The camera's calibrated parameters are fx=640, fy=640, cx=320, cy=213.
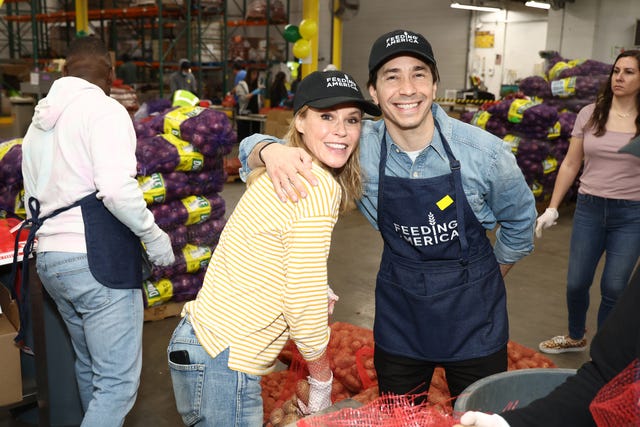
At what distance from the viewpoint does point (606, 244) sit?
341cm

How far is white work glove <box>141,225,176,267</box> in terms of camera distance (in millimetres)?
2434

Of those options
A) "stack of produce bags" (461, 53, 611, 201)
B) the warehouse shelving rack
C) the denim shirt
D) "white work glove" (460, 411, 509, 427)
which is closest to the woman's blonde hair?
the denim shirt

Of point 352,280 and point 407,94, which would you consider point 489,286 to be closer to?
point 407,94

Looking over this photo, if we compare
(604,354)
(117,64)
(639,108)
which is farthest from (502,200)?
(117,64)

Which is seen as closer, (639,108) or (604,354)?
(604,354)

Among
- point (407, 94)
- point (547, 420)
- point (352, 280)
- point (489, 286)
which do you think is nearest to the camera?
point (547, 420)

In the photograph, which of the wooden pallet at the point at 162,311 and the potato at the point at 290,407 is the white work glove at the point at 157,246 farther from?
the wooden pallet at the point at 162,311

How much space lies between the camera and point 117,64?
1507 centimetres

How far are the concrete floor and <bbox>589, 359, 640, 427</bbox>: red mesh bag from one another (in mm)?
2511

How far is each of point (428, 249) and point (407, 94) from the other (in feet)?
1.51

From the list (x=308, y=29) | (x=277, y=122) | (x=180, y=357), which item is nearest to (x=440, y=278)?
(x=180, y=357)

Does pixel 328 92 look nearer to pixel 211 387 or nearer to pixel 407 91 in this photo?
pixel 407 91

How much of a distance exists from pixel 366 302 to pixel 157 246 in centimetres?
262

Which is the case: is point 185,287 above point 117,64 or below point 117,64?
below
